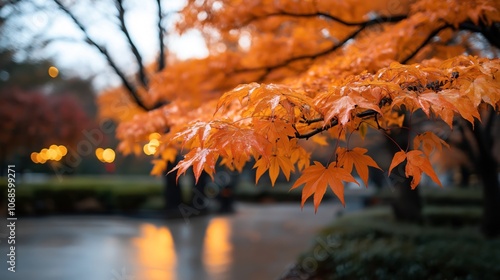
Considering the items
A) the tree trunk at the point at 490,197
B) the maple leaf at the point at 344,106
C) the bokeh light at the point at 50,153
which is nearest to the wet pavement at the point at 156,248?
the tree trunk at the point at 490,197

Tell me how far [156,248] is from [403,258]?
567 cm

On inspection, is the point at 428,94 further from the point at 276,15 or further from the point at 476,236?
the point at 476,236

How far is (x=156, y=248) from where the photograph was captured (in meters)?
9.70

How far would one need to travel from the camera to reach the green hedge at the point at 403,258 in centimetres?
524

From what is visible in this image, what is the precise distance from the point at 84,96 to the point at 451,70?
94.6 ft

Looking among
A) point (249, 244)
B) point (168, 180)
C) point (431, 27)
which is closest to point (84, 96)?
point (168, 180)

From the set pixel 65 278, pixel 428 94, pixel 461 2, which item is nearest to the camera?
pixel 428 94

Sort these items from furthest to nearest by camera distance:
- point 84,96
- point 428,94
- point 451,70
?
point 84,96
point 451,70
point 428,94

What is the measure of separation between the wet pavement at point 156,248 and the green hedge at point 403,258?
40.6 inches

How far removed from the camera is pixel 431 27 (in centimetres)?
417

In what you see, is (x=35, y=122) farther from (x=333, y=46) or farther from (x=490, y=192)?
(x=490, y=192)

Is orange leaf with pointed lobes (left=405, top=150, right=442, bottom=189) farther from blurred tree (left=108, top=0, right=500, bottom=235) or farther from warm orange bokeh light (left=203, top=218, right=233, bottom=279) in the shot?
warm orange bokeh light (left=203, top=218, right=233, bottom=279)

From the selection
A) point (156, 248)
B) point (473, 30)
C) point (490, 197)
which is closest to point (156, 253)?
point (156, 248)

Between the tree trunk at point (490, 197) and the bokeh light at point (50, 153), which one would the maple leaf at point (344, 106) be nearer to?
the tree trunk at point (490, 197)
